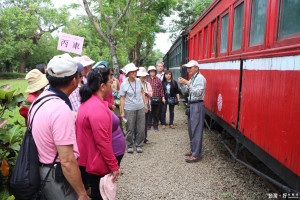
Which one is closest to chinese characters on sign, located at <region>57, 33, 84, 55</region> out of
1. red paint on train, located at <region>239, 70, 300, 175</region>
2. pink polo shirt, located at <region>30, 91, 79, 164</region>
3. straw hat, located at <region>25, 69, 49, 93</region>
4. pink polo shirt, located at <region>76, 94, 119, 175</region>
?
straw hat, located at <region>25, 69, 49, 93</region>

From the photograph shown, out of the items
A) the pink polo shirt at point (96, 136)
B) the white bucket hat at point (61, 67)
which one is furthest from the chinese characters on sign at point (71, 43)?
the white bucket hat at point (61, 67)

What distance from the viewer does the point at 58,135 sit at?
5.46 ft

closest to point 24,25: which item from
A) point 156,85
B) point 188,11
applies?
point 188,11

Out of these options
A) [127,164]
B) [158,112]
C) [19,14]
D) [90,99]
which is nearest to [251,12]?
[90,99]

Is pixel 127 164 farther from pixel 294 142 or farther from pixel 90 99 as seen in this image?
pixel 294 142

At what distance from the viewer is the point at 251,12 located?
3.28m

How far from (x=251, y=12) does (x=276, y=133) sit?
1.73 metres

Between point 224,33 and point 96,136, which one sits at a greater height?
point 224,33

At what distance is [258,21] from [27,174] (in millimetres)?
2943

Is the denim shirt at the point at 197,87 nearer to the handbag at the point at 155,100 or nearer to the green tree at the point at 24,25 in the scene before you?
the handbag at the point at 155,100

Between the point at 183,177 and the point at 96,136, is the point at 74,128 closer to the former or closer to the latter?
the point at 96,136

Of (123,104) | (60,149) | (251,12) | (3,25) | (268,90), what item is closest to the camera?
(60,149)

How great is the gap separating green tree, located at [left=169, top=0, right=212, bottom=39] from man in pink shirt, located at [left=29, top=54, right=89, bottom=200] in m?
21.7

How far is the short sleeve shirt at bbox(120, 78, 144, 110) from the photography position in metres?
5.32
